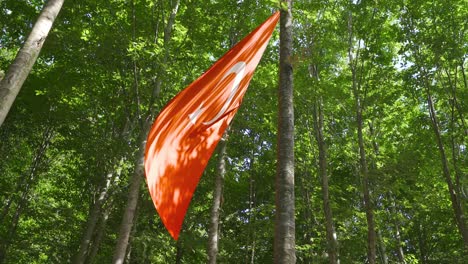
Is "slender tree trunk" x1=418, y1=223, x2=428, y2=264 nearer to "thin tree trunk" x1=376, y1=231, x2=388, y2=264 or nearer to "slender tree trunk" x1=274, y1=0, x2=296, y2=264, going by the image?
"thin tree trunk" x1=376, y1=231, x2=388, y2=264

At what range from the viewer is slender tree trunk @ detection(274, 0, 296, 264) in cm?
461

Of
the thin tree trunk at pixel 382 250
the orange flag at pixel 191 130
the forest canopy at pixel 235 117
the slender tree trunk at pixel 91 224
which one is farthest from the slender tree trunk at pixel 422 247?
the orange flag at pixel 191 130

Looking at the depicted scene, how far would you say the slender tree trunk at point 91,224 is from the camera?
11.0 metres

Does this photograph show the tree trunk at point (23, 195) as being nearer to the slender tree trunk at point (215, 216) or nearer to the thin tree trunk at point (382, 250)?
the slender tree trunk at point (215, 216)

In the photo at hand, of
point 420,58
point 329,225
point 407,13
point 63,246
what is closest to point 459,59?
point 420,58

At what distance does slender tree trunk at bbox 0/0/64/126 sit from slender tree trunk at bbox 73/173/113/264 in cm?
745

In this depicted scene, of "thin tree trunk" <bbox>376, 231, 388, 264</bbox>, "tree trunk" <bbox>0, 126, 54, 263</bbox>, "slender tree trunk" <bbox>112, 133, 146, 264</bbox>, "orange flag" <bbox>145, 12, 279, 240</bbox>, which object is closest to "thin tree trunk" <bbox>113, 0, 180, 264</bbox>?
"slender tree trunk" <bbox>112, 133, 146, 264</bbox>

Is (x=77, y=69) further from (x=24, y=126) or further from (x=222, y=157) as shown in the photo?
(x=222, y=157)

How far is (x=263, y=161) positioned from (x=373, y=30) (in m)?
7.04

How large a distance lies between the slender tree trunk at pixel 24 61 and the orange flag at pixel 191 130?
1665 millimetres

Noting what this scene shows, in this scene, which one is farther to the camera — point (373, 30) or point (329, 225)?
point (373, 30)

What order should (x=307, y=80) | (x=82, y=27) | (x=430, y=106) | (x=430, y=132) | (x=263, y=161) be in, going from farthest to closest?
(x=263, y=161) < (x=430, y=132) < (x=430, y=106) < (x=307, y=80) < (x=82, y=27)

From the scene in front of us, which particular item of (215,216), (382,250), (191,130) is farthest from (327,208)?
(191,130)

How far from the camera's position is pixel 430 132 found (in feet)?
44.0
